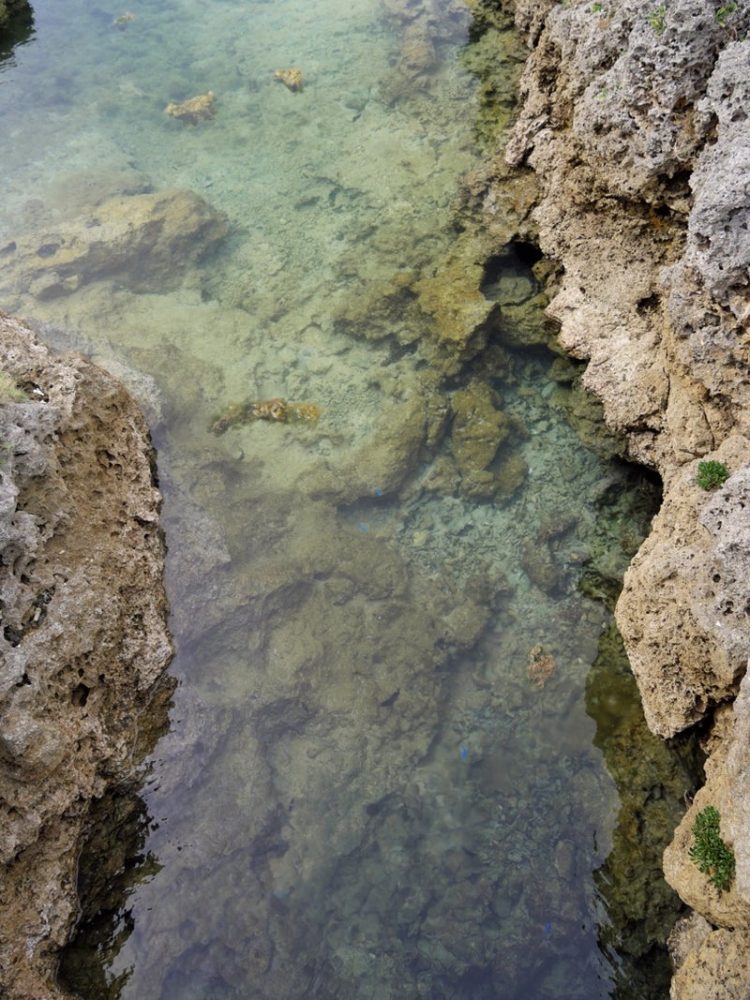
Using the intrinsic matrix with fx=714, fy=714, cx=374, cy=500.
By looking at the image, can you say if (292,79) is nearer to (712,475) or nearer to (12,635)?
(712,475)

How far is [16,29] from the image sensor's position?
44.3 feet

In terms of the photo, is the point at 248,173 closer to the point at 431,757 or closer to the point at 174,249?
the point at 174,249

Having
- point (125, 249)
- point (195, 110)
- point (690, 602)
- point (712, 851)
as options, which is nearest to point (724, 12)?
point (690, 602)

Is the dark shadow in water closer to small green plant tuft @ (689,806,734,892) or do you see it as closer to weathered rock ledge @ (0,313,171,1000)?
weathered rock ledge @ (0,313,171,1000)

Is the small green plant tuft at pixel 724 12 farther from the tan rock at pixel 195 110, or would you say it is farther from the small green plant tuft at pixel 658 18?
the tan rock at pixel 195 110

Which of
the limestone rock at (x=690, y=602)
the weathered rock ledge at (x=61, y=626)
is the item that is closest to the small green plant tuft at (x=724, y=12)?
the limestone rock at (x=690, y=602)

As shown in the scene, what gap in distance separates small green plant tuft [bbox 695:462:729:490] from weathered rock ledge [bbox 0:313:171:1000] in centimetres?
476

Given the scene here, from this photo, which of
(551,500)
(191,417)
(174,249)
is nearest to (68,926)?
(191,417)

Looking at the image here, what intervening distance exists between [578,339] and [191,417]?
14.7ft

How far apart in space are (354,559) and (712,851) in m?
4.31

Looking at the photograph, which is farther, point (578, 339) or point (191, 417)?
point (191, 417)

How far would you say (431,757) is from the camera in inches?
267

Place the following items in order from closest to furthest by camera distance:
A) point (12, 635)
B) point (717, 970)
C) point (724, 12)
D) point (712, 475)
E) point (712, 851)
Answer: point (717, 970), point (712, 851), point (12, 635), point (712, 475), point (724, 12)

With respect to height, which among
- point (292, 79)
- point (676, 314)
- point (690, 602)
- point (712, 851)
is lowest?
point (712, 851)
